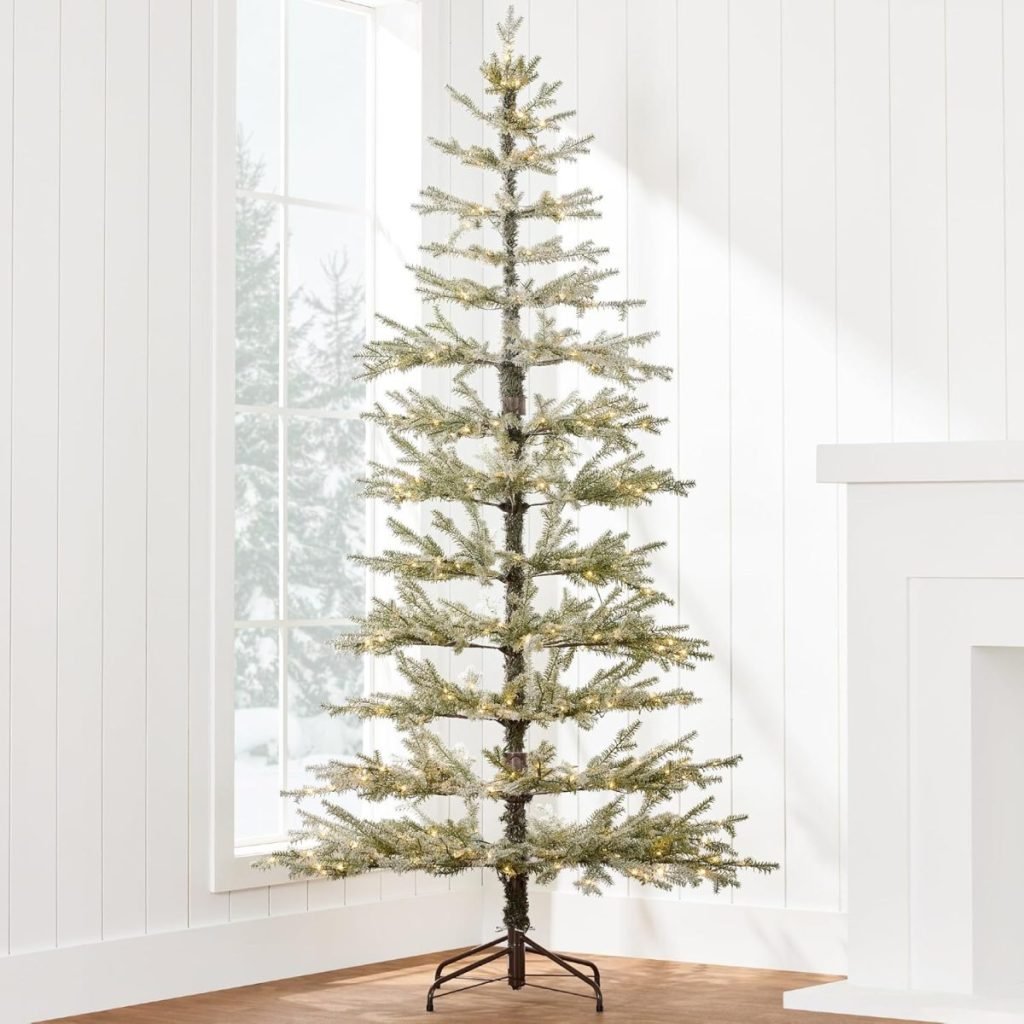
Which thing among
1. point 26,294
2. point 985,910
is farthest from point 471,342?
point 985,910

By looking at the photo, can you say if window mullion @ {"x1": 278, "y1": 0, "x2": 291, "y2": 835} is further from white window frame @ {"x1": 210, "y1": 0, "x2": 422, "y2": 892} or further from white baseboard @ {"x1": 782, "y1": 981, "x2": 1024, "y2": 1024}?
white baseboard @ {"x1": 782, "y1": 981, "x2": 1024, "y2": 1024}

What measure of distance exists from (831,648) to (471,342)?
1.27 m

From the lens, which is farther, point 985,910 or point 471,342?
point 471,342

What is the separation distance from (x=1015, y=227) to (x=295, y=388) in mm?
1972

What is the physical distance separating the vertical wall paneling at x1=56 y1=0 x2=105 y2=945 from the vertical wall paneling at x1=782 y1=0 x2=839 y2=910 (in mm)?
1815

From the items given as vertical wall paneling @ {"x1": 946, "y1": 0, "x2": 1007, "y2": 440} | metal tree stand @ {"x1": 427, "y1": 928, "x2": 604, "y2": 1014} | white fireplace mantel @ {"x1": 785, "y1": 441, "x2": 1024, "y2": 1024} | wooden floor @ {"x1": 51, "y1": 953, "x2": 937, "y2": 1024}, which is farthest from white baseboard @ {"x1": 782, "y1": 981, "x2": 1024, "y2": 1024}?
Answer: vertical wall paneling @ {"x1": 946, "y1": 0, "x2": 1007, "y2": 440}

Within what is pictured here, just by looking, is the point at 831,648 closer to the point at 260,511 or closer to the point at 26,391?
the point at 260,511

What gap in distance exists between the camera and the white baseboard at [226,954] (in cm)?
410

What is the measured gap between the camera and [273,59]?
4.93 m

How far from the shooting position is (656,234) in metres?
5.02

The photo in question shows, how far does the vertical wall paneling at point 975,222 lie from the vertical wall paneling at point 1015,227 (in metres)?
0.02

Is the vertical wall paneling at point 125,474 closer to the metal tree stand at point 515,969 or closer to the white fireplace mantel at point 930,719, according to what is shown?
the metal tree stand at point 515,969

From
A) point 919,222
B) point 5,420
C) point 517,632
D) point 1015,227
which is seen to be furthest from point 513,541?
point 1015,227

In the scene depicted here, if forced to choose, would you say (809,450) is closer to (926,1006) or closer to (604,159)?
(604,159)
